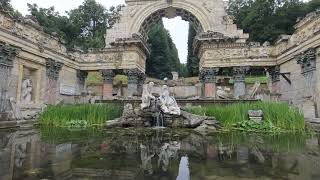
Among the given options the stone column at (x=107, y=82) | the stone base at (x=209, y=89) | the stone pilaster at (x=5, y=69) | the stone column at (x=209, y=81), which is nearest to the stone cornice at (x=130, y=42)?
the stone column at (x=107, y=82)

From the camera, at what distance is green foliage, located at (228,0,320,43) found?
36.6 metres

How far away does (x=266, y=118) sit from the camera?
10188 mm

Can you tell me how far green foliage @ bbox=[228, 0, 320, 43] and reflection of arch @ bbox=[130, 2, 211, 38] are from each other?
1590cm

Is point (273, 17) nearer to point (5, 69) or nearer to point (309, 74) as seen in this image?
point (309, 74)

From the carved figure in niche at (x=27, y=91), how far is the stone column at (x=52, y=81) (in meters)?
1.62

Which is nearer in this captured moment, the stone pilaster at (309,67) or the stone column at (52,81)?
the stone pilaster at (309,67)

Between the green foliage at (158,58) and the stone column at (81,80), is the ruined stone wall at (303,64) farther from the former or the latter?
the green foliage at (158,58)

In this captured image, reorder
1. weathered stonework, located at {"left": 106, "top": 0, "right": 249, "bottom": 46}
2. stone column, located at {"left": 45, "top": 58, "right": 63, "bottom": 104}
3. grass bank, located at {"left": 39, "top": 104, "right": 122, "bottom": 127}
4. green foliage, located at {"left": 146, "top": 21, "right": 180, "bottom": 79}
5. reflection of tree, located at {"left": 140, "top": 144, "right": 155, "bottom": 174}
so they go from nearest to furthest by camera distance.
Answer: reflection of tree, located at {"left": 140, "top": 144, "right": 155, "bottom": 174}
grass bank, located at {"left": 39, "top": 104, "right": 122, "bottom": 127}
stone column, located at {"left": 45, "top": 58, "right": 63, "bottom": 104}
weathered stonework, located at {"left": 106, "top": 0, "right": 249, "bottom": 46}
green foliage, located at {"left": 146, "top": 21, "right": 180, "bottom": 79}

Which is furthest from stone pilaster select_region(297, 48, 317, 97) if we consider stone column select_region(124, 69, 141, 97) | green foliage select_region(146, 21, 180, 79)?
green foliage select_region(146, 21, 180, 79)

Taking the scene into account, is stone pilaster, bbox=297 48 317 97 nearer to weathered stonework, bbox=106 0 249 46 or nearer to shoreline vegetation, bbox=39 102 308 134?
shoreline vegetation, bbox=39 102 308 134

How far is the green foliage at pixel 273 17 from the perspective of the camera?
3659 centimetres

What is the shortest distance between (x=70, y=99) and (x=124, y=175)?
1821 cm

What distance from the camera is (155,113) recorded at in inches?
430

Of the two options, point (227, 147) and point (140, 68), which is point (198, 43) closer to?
point (140, 68)
